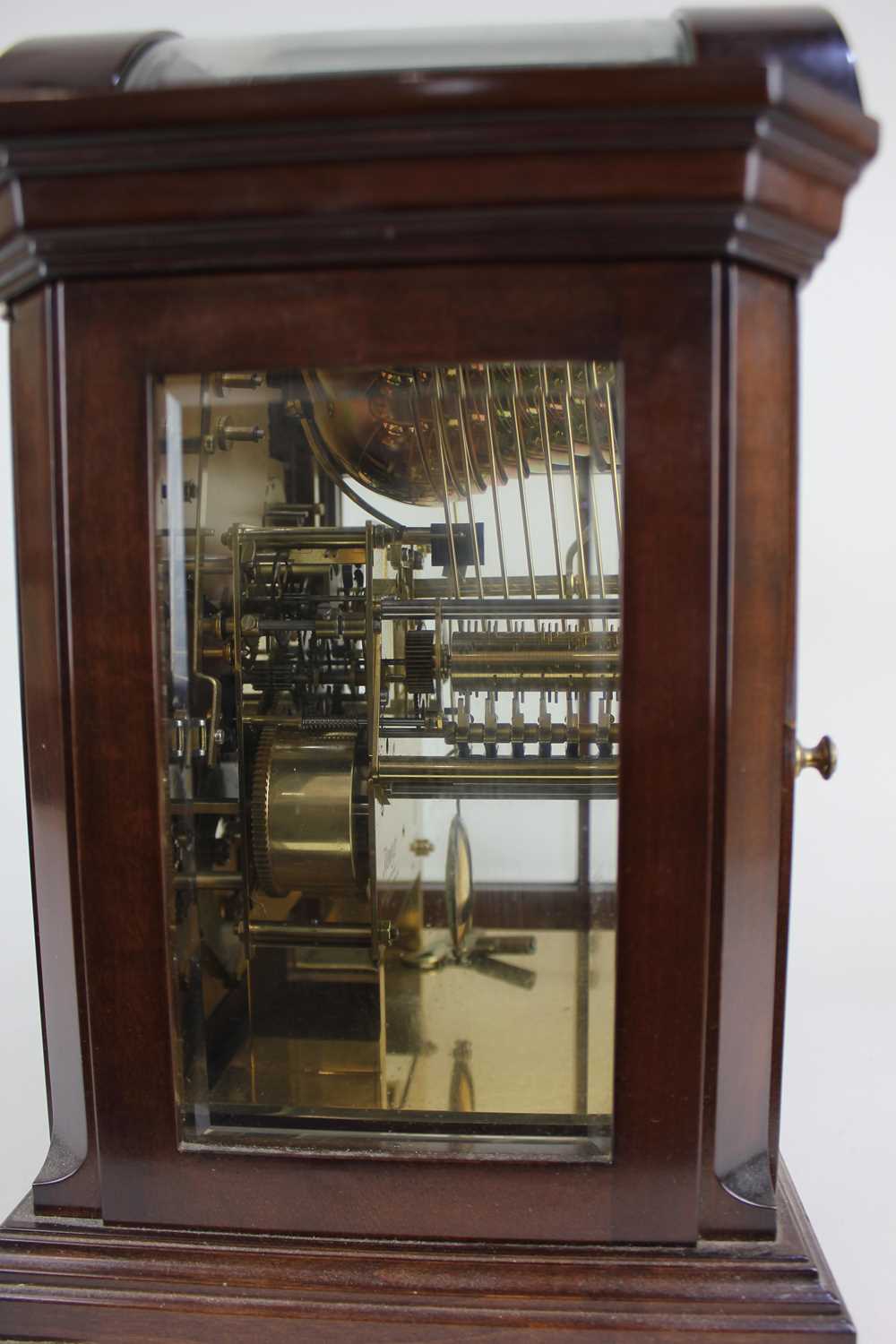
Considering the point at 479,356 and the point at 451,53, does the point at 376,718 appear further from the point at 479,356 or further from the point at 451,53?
the point at 451,53

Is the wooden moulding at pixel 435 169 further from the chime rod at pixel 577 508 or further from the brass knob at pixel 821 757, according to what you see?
the brass knob at pixel 821 757

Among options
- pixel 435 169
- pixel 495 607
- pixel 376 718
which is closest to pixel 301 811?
pixel 376 718

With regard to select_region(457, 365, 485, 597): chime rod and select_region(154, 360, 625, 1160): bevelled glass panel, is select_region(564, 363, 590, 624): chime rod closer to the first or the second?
select_region(154, 360, 625, 1160): bevelled glass panel

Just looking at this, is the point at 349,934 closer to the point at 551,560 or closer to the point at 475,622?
the point at 475,622

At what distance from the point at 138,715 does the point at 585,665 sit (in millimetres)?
426

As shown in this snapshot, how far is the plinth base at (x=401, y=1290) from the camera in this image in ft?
3.14

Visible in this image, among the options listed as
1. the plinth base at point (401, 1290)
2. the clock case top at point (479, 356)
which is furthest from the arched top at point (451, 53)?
the plinth base at point (401, 1290)

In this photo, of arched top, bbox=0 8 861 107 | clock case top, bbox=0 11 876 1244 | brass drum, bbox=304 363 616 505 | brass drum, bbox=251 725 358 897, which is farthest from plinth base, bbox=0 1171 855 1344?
arched top, bbox=0 8 861 107

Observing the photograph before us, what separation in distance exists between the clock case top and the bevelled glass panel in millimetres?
41

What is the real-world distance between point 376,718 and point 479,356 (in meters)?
0.46

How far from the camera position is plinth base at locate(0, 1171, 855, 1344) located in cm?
96

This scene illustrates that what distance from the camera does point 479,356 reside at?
0.91 meters

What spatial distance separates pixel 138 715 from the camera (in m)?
0.96

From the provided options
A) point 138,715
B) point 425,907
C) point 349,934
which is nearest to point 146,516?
point 138,715
